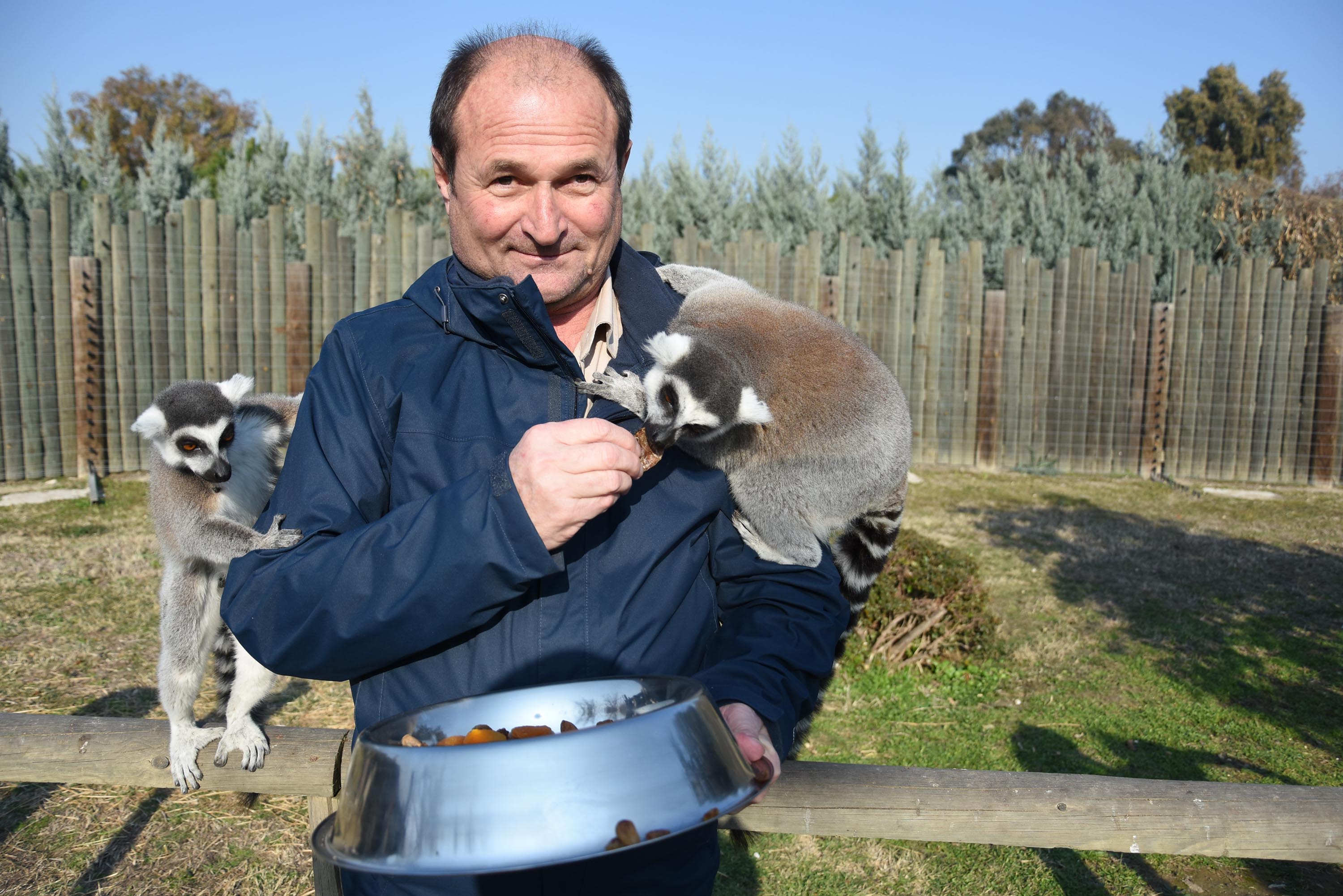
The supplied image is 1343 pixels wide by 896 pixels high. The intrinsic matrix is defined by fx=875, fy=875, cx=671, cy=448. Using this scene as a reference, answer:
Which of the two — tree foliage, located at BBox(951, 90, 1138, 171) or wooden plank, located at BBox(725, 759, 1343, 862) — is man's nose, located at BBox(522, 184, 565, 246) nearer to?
wooden plank, located at BBox(725, 759, 1343, 862)

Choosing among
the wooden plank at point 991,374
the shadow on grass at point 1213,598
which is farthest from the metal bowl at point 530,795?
the wooden plank at point 991,374

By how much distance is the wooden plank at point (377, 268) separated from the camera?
873 centimetres

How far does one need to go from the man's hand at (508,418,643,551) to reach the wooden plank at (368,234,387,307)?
8022mm

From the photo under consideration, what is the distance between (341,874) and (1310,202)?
1470 cm

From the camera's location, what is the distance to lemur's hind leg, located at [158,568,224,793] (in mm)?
3176

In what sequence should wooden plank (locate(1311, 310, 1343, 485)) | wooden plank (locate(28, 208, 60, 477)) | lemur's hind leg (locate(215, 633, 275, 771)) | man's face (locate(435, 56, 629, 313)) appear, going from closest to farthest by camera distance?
man's face (locate(435, 56, 629, 313)) < lemur's hind leg (locate(215, 633, 275, 771)) < wooden plank (locate(28, 208, 60, 477)) < wooden plank (locate(1311, 310, 1343, 485))

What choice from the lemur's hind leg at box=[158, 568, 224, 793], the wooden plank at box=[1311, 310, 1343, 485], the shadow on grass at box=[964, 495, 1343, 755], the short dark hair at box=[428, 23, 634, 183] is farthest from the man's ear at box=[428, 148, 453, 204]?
the wooden plank at box=[1311, 310, 1343, 485]

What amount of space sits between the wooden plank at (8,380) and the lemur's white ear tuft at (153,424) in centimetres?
581

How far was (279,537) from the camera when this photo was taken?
1.38 meters

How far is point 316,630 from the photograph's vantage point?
1318 mm

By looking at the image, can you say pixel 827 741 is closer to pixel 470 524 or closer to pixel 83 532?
pixel 470 524

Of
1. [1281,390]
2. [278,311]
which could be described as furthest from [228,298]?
[1281,390]

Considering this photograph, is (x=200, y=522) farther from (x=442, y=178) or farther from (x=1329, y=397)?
Answer: (x=1329, y=397)

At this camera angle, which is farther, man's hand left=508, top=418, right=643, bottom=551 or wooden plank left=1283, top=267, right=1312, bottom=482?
wooden plank left=1283, top=267, right=1312, bottom=482
